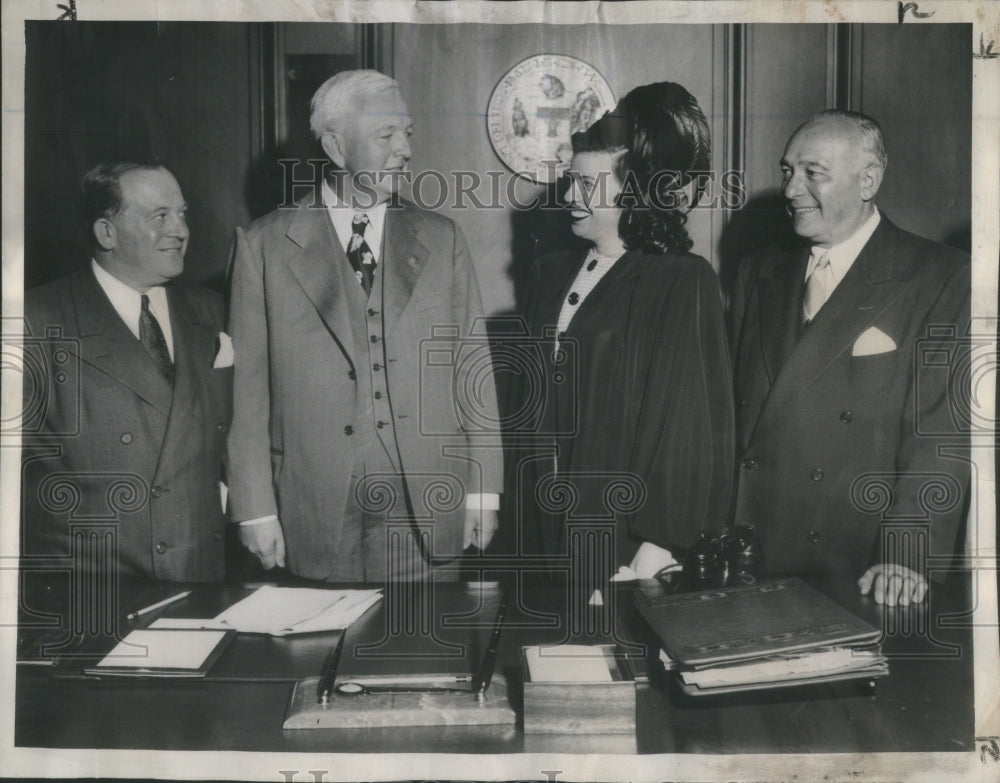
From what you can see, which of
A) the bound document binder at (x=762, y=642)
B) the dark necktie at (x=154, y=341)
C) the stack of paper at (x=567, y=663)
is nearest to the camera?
the bound document binder at (x=762, y=642)

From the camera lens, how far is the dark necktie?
2283 millimetres

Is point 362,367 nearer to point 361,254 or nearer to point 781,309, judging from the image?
point 361,254

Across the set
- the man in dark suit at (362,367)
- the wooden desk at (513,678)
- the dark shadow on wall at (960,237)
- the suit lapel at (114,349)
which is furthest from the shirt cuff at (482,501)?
the dark shadow on wall at (960,237)

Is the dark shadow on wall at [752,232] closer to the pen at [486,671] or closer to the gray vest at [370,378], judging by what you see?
the gray vest at [370,378]

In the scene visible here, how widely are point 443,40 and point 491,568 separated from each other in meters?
1.38

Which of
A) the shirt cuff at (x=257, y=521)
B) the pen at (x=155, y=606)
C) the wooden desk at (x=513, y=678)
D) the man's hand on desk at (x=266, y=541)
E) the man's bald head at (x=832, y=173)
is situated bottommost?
the wooden desk at (x=513, y=678)

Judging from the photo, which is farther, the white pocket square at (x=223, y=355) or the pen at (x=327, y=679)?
the white pocket square at (x=223, y=355)

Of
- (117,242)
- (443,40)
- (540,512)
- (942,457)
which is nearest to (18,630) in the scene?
(117,242)

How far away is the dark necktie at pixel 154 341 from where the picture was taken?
89.9 inches

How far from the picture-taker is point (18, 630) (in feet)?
7.64

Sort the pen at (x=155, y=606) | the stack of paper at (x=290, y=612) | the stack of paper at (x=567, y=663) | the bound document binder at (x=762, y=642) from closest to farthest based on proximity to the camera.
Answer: the bound document binder at (x=762, y=642)
the stack of paper at (x=567, y=663)
the stack of paper at (x=290, y=612)
the pen at (x=155, y=606)

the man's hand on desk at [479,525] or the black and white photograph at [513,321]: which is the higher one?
the black and white photograph at [513,321]

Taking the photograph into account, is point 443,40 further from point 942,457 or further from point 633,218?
point 942,457

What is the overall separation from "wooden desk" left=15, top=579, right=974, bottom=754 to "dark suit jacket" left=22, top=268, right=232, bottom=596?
17 centimetres
